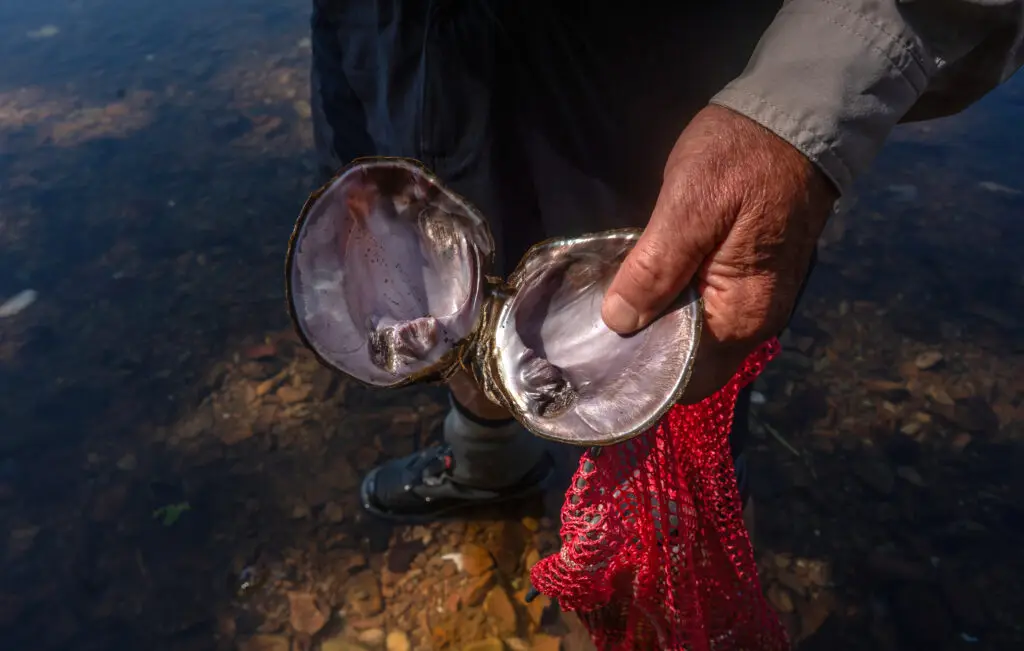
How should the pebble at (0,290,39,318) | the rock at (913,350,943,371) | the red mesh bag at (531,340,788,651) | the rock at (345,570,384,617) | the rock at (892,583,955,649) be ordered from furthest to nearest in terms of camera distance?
the pebble at (0,290,39,318) → the rock at (913,350,943,371) → the rock at (345,570,384,617) → the rock at (892,583,955,649) → the red mesh bag at (531,340,788,651)

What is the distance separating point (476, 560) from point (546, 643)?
40 centimetres

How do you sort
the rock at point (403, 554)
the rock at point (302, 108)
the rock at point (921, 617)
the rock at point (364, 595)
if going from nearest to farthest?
1. the rock at point (921, 617)
2. the rock at point (364, 595)
3. the rock at point (403, 554)
4. the rock at point (302, 108)

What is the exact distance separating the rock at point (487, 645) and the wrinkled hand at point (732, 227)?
66.3 inches

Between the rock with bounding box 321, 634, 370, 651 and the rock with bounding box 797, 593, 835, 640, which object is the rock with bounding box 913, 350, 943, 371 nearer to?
the rock with bounding box 797, 593, 835, 640

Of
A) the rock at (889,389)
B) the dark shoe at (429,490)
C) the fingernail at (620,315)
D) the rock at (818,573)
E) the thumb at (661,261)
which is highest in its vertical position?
the thumb at (661,261)

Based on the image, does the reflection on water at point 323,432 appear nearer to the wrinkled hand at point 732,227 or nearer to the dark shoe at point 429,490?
the dark shoe at point 429,490

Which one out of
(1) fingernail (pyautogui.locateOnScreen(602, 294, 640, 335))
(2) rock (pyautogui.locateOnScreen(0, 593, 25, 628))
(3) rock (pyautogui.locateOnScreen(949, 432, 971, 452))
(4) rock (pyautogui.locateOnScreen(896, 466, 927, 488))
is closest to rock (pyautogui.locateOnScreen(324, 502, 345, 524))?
(2) rock (pyautogui.locateOnScreen(0, 593, 25, 628))

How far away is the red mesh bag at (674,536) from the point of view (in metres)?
1.66

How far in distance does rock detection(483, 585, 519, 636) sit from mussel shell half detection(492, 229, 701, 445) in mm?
1347

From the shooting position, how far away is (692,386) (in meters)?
1.34

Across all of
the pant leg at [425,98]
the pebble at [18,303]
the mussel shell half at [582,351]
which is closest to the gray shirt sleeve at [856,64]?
the mussel shell half at [582,351]

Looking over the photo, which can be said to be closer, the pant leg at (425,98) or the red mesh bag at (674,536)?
the pant leg at (425,98)

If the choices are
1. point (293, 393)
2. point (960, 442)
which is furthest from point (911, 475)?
point (293, 393)

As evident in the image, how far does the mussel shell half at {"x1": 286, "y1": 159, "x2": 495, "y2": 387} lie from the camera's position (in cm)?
146
